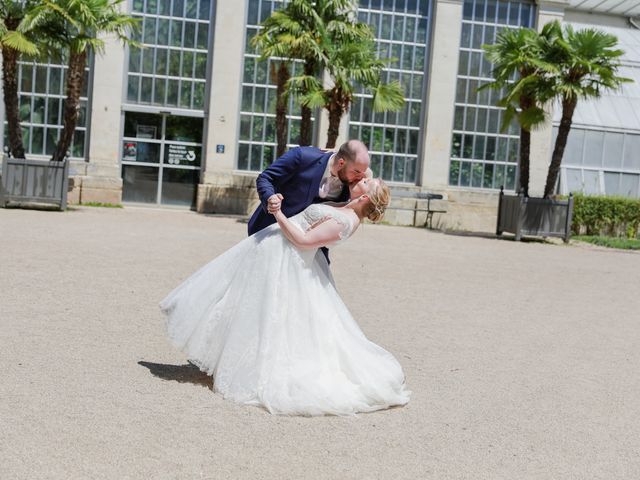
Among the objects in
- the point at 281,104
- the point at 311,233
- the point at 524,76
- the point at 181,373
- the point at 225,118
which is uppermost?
the point at 524,76

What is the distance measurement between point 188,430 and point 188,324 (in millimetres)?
997

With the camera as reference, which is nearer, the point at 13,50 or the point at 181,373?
the point at 181,373

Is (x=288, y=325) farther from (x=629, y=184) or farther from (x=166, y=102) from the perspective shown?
(x=629, y=184)

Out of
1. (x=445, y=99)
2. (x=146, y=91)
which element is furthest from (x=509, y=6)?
(x=146, y=91)

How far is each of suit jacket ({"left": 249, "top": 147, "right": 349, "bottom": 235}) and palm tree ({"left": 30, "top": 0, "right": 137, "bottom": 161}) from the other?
1419cm

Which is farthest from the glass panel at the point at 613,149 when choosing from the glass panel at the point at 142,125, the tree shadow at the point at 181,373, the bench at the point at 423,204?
the tree shadow at the point at 181,373

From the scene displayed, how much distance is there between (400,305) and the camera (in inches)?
364

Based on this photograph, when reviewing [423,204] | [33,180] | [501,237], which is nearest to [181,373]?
[33,180]

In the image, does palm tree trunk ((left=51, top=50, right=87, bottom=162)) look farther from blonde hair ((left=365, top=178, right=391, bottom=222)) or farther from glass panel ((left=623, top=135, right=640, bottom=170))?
glass panel ((left=623, top=135, right=640, bottom=170))

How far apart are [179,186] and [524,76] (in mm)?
9135

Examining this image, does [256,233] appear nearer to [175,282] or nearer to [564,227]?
[175,282]

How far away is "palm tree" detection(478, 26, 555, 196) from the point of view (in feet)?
66.3

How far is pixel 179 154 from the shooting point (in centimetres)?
2370

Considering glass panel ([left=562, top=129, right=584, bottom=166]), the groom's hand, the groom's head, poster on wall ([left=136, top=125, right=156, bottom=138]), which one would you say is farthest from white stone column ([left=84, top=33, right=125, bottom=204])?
the groom's head
